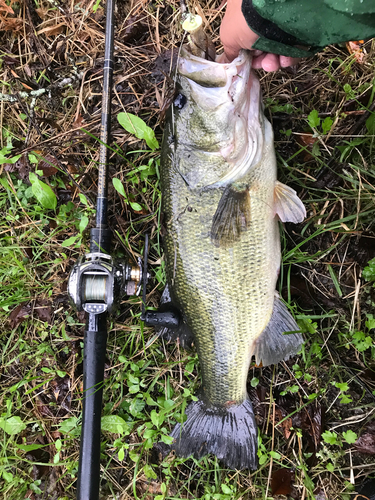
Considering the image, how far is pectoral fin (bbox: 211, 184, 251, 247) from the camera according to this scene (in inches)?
74.9

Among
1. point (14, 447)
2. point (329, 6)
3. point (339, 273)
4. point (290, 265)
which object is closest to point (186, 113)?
point (329, 6)

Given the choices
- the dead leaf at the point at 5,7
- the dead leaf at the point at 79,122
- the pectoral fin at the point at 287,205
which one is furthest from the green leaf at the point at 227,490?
the dead leaf at the point at 5,7

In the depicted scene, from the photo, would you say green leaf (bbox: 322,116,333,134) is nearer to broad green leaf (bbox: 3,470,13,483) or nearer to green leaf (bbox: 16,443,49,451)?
green leaf (bbox: 16,443,49,451)

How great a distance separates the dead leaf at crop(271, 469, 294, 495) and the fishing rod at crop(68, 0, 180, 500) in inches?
46.3

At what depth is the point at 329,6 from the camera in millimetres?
1240

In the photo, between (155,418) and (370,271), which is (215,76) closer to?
(370,271)

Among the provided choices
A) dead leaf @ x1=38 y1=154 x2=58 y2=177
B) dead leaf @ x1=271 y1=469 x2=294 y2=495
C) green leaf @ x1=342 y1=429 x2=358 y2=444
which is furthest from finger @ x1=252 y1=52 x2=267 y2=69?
dead leaf @ x1=271 y1=469 x2=294 y2=495

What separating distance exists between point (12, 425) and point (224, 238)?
2177 millimetres

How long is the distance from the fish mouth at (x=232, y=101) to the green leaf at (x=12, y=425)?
89.9 inches

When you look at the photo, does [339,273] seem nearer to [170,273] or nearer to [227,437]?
[170,273]

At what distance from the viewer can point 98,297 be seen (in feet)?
6.72

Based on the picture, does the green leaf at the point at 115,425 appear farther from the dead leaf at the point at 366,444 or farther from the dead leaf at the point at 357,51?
the dead leaf at the point at 357,51

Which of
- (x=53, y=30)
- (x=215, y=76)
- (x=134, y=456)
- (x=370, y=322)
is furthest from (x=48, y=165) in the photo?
(x=370, y=322)

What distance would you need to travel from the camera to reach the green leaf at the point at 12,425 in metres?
2.57
